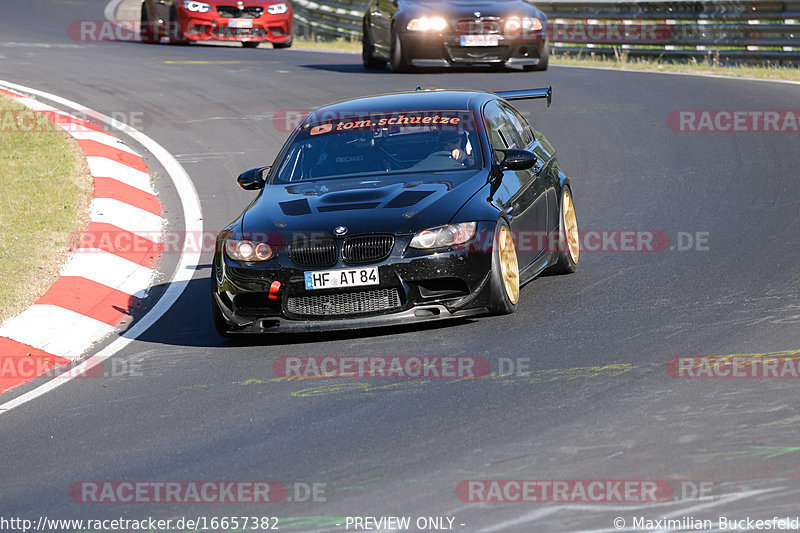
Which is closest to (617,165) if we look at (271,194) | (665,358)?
(271,194)

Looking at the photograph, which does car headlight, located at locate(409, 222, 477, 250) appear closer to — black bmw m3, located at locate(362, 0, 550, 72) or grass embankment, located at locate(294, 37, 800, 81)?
black bmw m3, located at locate(362, 0, 550, 72)

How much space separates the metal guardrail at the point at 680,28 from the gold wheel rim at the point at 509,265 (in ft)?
48.7

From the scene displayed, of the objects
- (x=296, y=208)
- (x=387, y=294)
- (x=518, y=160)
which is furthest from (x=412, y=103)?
(x=387, y=294)

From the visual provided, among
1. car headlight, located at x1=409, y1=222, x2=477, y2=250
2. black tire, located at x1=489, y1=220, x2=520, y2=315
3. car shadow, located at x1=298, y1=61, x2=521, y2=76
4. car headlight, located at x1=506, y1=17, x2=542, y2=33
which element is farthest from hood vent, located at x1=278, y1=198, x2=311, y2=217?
car shadow, located at x1=298, y1=61, x2=521, y2=76

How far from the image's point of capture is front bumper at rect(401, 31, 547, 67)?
2039cm

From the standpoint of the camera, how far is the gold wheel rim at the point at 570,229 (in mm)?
9891

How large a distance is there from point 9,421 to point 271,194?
2.69 metres

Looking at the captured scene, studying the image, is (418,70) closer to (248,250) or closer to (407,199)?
(407,199)

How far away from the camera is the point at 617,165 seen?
13.9 metres

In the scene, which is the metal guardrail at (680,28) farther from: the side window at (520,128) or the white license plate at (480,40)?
the side window at (520,128)

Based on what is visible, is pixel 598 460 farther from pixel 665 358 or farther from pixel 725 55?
pixel 725 55

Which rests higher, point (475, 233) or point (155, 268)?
point (475, 233)

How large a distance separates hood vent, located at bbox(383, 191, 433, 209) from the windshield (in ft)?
1.81

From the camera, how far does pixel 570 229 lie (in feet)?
33.0
